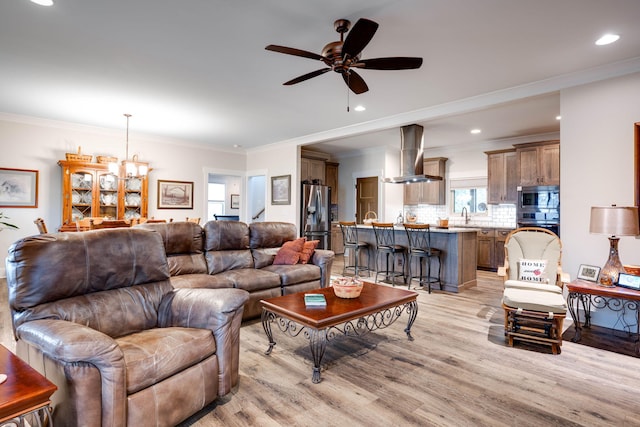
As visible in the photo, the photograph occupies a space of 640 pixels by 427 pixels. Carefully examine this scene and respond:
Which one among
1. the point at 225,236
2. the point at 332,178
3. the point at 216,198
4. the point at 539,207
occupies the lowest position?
the point at 225,236

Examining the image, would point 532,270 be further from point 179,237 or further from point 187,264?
point 179,237

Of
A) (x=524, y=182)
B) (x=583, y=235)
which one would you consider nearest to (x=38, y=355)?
(x=583, y=235)

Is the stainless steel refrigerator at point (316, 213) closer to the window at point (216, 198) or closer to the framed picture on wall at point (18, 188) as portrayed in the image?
the window at point (216, 198)

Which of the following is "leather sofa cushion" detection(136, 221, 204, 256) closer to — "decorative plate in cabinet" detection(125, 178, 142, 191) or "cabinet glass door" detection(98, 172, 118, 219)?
"cabinet glass door" detection(98, 172, 118, 219)

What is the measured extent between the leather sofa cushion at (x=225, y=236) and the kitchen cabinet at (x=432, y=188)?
502cm

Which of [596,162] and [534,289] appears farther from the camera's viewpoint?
[596,162]

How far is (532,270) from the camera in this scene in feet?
11.5

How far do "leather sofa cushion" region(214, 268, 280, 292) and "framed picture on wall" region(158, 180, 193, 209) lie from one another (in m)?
4.02

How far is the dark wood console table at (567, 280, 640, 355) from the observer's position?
2.84 m

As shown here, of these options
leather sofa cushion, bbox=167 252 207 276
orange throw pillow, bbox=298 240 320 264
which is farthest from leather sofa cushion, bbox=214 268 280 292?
orange throw pillow, bbox=298 240 320 264

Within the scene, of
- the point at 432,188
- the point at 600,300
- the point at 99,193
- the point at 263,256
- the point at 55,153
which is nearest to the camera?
the point at 600,300

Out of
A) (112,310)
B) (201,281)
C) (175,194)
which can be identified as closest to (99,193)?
(175,194)

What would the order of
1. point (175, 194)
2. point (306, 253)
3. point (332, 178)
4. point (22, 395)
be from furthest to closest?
point (332, 178) → point (175, 194) → point (306, 253) → point (22, 395)

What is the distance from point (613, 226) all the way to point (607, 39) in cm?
162
